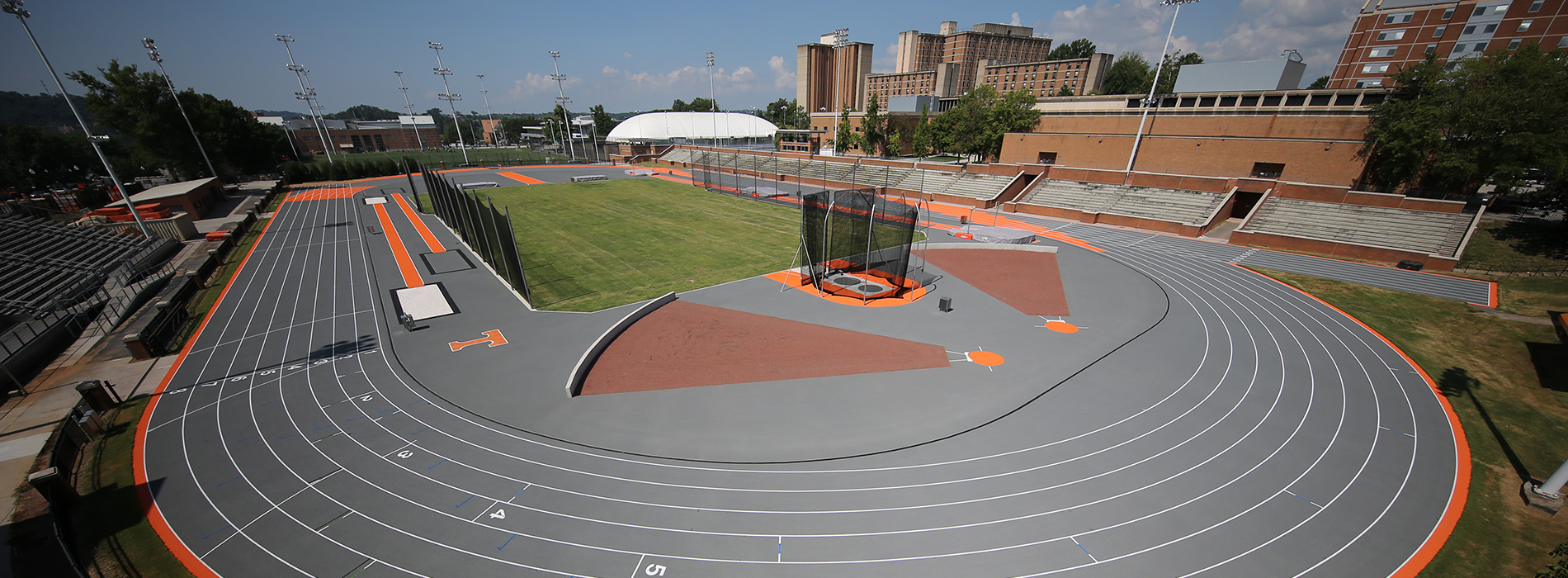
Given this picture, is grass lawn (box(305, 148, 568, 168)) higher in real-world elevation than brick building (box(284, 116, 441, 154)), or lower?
lower

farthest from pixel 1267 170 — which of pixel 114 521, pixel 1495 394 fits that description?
pixel 114 521

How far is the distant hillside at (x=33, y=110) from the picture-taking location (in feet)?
397

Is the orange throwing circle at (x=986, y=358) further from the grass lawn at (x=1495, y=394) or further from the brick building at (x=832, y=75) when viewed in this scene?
the brick building at (x=832, y=75)

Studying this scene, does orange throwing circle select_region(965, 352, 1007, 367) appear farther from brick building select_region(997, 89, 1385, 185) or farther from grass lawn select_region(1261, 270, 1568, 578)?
brick building select_region(997, 89, 1385, 185)

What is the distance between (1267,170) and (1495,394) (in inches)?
1101

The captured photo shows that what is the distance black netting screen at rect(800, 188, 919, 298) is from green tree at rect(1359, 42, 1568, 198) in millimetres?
32553

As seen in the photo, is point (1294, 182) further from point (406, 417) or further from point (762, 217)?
point (406, 417)

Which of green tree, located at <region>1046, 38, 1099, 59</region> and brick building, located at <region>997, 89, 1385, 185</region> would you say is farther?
green tree, located at <region>1046, 38, 1099, 59</region>

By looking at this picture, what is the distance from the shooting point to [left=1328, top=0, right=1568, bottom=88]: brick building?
5294 cm

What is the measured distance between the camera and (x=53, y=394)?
13055 mm

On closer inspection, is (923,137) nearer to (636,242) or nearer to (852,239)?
(636,242)

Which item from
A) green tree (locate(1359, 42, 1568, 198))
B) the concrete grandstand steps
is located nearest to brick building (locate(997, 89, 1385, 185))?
green tree (locate(1359, 42, 1568, 198))

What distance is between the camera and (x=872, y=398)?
1325 centimetres

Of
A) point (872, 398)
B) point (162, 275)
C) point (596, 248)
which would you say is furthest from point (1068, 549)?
point (162, 275)
